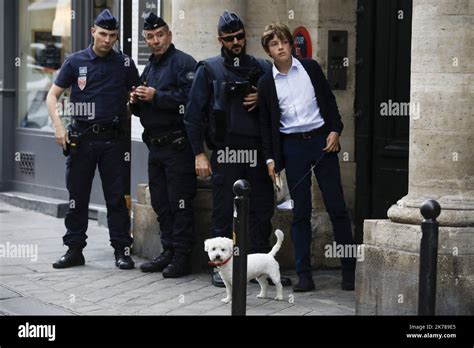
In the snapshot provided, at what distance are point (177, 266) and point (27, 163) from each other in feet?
20.4

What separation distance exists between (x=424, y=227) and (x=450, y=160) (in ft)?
5.55

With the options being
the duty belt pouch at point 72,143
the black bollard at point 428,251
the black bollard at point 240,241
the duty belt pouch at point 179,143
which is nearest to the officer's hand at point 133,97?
the duty belt pouch at point 179,143

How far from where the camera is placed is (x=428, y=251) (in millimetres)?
6711

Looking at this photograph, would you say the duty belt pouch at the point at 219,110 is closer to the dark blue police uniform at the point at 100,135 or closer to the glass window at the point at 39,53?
the dark blue police uniform at the point at 100,135

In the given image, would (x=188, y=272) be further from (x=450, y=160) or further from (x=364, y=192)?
(x=450, y=160)

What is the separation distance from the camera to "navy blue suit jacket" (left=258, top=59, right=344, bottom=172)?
9.50 meters

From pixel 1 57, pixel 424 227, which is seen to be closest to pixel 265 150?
pixel 424 227

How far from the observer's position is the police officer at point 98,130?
10562mm

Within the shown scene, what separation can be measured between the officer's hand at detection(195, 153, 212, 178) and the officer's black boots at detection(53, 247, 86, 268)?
164cm

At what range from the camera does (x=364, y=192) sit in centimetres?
1062
